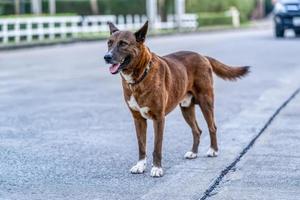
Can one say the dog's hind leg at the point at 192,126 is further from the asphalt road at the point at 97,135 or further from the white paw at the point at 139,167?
the white paw at the point at 139,167

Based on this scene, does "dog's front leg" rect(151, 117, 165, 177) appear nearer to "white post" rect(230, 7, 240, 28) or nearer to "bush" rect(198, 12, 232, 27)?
"bush" rect(198, 12, 232, 27)

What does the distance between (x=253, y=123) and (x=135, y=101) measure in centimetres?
335

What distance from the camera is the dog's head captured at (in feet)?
21.6

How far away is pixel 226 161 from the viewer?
755 centimetres

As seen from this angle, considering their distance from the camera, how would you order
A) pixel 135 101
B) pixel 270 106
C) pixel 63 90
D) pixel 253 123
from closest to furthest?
1. pixel 135 101
2. pixel 253 123
3. pixel 270 106
4. pixel 63 90

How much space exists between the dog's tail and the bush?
4477cm

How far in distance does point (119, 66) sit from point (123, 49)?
0.14 m

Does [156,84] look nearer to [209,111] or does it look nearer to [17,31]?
[209,111]

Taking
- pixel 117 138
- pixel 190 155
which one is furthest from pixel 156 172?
pixel 117 138

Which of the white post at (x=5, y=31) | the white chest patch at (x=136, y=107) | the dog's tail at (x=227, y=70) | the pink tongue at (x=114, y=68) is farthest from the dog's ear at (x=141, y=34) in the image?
the white post at (x=5, y=31)

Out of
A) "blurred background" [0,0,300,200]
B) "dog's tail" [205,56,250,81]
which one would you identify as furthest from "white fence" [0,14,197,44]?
"dog's tail" [205,56,250,81]

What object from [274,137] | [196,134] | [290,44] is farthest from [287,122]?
[290,44]

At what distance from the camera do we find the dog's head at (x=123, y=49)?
21.6 ft

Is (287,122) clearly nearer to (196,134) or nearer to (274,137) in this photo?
(274,137)
